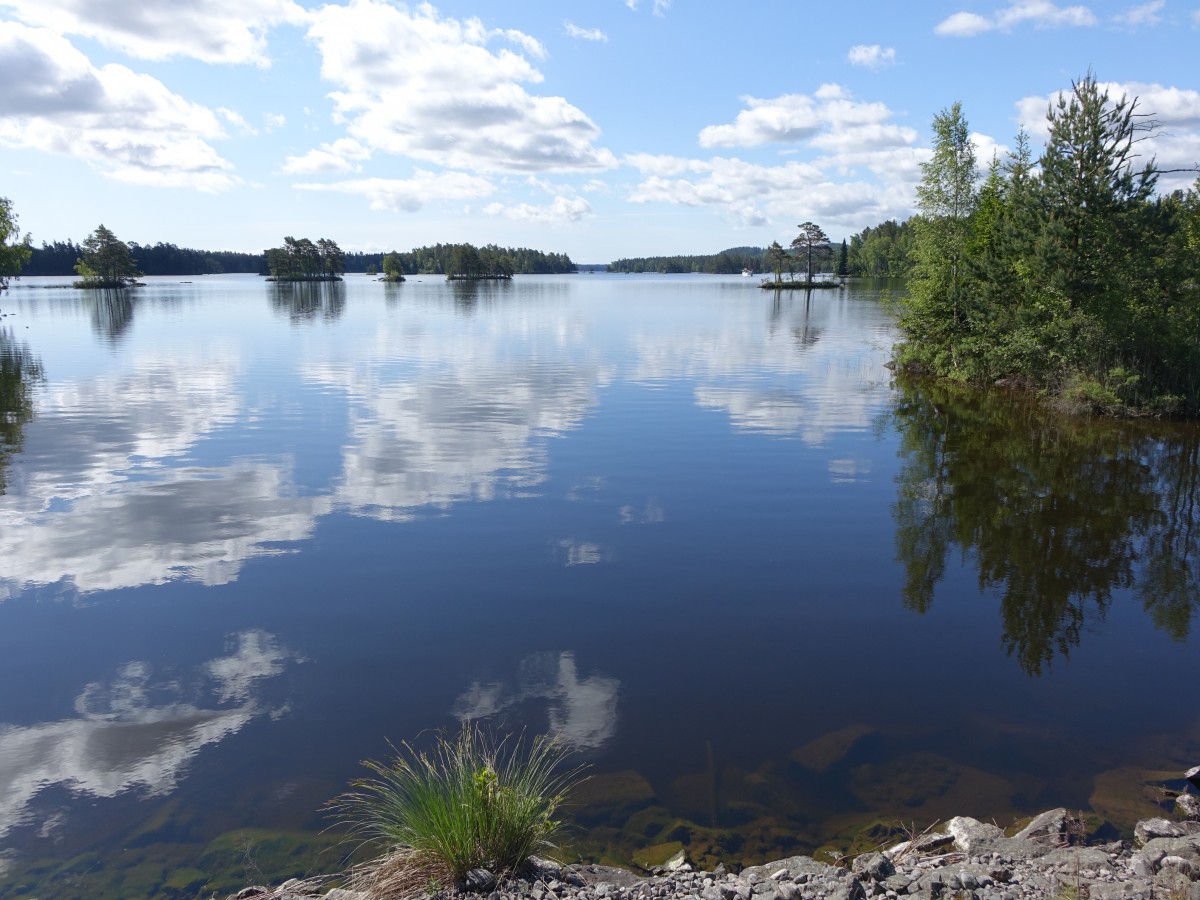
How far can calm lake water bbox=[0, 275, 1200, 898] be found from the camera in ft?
25.1

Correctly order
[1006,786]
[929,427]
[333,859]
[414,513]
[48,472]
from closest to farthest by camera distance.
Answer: [333,859], [1006,786], [414,513], [48,472], [929,427]

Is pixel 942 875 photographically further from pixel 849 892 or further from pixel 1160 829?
pixel 1160 829

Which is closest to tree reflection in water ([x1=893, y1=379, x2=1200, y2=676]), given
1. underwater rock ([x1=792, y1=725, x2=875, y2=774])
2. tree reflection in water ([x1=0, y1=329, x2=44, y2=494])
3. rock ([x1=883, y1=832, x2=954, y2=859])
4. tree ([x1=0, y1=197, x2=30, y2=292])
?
underwater rock ([x1=792, y1=725, x2=875, y2=774])

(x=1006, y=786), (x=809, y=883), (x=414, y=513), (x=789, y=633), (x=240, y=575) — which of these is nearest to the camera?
(x=809, y=883)

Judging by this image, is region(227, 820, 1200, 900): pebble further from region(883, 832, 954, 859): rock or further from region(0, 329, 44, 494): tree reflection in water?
region(0, 329, 44, 494): tree reflection in water

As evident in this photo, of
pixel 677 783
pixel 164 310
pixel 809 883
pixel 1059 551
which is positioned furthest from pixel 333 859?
pixel 164 310

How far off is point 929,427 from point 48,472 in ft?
82.9

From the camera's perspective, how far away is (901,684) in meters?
9.82

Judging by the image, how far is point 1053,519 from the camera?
1631 cm

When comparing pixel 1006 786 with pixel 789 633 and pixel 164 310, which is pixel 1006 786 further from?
pixel 164 310

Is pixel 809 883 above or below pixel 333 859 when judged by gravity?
above

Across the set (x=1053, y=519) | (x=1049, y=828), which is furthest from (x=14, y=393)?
(x=1049, y=828)

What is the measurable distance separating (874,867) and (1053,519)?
12543mm

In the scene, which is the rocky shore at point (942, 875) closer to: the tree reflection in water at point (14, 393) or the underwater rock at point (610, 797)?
the underwater rock at point (610, 797)
